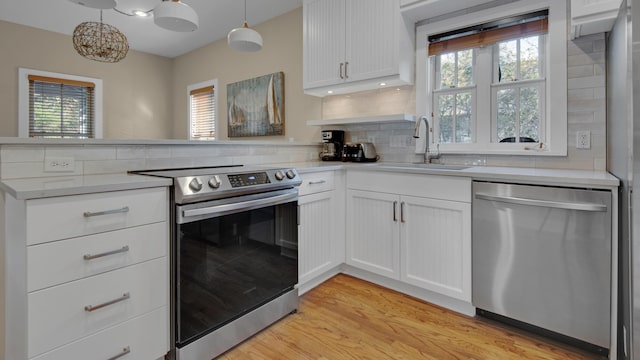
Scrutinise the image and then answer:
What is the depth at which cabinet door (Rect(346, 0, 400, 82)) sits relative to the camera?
2.55 meters

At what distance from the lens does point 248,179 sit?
5.71 ft

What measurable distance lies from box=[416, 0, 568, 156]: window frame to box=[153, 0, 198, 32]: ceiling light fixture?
181 centimetres

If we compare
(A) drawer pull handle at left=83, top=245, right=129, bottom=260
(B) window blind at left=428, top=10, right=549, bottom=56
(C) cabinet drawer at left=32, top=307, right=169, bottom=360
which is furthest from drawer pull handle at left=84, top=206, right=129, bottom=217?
(B) window blind at left=428, top=10, right=549, bottom=56

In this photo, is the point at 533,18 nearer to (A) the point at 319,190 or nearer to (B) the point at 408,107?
(B) the point at 408,107

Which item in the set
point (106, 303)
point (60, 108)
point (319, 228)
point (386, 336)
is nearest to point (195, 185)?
point (106, 303)

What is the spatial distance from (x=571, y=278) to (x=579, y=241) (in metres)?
0.20

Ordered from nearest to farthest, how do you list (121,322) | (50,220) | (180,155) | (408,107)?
1. (50,220)
2. (121,322)
3. (180,155)
4. (408,107)

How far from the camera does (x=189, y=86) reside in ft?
17.2

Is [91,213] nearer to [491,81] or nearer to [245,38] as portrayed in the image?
[245,38]

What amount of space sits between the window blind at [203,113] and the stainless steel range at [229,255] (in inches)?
130

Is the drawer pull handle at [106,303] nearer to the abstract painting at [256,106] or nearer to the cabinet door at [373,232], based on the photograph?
the cabinet door at [373,232]

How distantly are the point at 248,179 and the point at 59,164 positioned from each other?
90 cm

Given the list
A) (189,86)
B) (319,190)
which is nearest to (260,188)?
(319,190)

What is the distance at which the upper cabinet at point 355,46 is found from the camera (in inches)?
101
